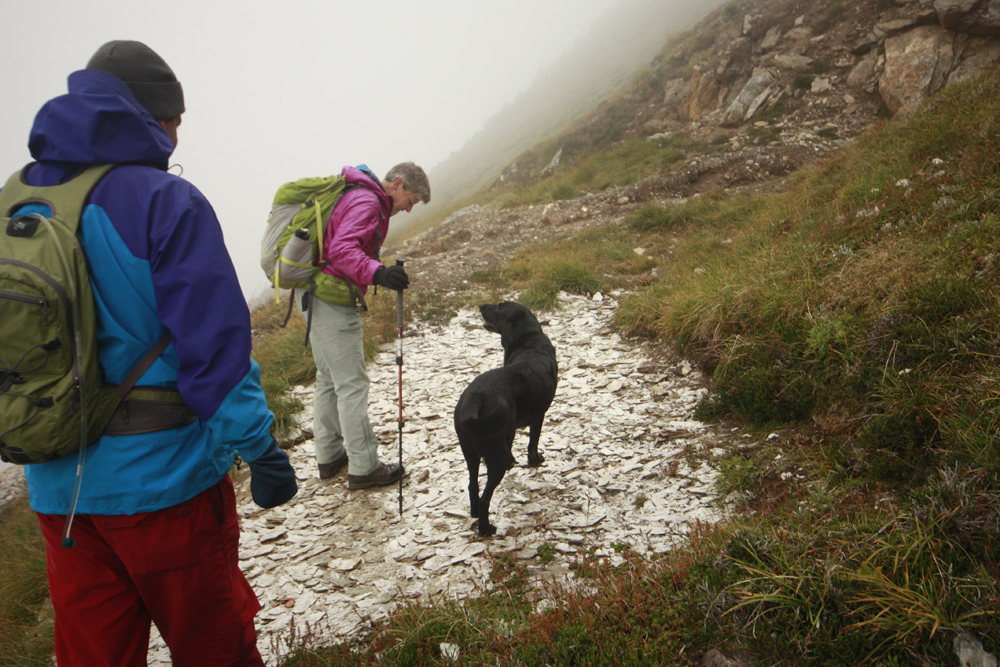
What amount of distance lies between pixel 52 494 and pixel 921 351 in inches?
219

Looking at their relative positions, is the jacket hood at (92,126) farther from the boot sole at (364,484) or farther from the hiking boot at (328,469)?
the hiking boot at (328,469)

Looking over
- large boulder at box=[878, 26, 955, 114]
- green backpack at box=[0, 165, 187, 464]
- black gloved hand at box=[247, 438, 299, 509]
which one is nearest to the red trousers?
black gloved hand at box=[247, 438, 299, 509]

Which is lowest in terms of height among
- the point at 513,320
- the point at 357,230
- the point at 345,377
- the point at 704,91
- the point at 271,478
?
the point at 513,320

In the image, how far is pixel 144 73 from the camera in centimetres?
237

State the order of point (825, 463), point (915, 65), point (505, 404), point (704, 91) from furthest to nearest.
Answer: point (704, 91) → point (915, 65) → point (505, 404) → point (825, 463)

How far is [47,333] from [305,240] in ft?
9.23

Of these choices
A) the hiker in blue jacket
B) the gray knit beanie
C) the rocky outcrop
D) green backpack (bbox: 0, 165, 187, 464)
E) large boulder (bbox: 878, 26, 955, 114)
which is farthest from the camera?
large boulder (bbox: 878, 26, 955, 114)

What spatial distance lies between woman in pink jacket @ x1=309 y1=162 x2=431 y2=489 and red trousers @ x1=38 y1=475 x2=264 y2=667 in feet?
8.11

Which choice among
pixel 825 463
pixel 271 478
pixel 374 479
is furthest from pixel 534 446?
pixel 271 478

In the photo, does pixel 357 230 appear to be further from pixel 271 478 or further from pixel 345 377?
pixel 271 478

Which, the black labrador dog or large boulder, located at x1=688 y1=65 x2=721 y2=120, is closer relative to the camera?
the black labrador dog

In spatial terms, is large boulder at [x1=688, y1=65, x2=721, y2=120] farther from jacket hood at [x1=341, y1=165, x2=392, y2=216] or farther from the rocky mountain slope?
jacket hood at [x1=341, y1=165, x2=392, y2=216]

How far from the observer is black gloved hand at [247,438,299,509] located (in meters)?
2.40

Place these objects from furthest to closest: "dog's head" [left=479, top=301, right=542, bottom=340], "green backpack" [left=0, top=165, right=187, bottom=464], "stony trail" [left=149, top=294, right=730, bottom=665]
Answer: "dog's head" [left=479, top=301, right=542, bottom=340] → "stony trail" [left=149, top=294, right=730, bottom=665] → "green backpack" [left=0, top=165, right=187, bottom=464]
